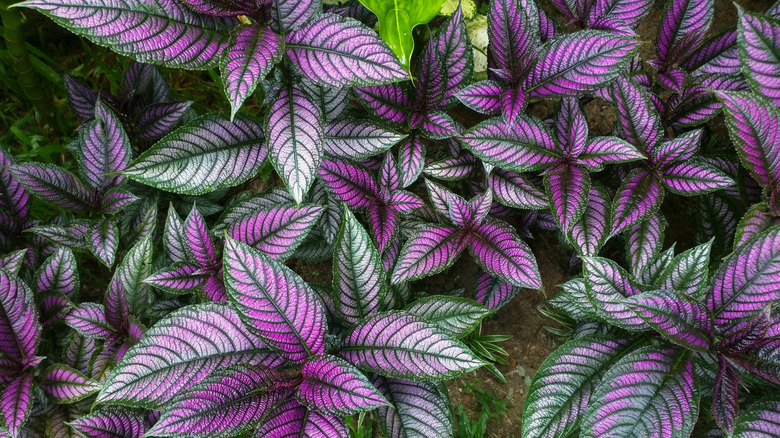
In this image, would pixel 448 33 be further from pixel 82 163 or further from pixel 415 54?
pixel 82 163

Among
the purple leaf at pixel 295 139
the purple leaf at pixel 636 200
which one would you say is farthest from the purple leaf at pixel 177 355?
the purple leaf at pixel 636 200

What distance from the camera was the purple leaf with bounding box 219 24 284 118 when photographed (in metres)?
1.34

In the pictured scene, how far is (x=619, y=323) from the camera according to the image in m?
1.53

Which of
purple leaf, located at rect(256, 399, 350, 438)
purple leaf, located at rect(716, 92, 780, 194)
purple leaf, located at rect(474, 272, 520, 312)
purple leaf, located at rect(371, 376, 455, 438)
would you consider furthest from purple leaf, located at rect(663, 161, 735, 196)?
purple leaf, located at rect(256, 399, 350, 438)

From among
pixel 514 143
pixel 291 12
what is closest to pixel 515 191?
pixel 514 143

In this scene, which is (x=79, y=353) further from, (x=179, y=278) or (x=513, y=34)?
(x=513, y=34)

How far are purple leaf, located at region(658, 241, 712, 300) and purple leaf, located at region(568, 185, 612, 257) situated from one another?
0.21 meters

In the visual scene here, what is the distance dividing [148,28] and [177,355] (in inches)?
30.9

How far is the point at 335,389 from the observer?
4.38ft

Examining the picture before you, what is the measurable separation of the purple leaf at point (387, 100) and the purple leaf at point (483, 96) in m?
0.19

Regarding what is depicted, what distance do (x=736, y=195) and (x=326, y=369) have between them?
147 cm

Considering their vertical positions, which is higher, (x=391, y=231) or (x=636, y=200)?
(x=636, y=200)

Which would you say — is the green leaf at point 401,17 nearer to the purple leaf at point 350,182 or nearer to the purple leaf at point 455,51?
the purple leaf at point 455,51

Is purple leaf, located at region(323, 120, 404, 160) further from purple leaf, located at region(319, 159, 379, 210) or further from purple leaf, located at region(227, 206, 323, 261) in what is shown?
purple leaf, located at region(227, 206, 323, 261)
